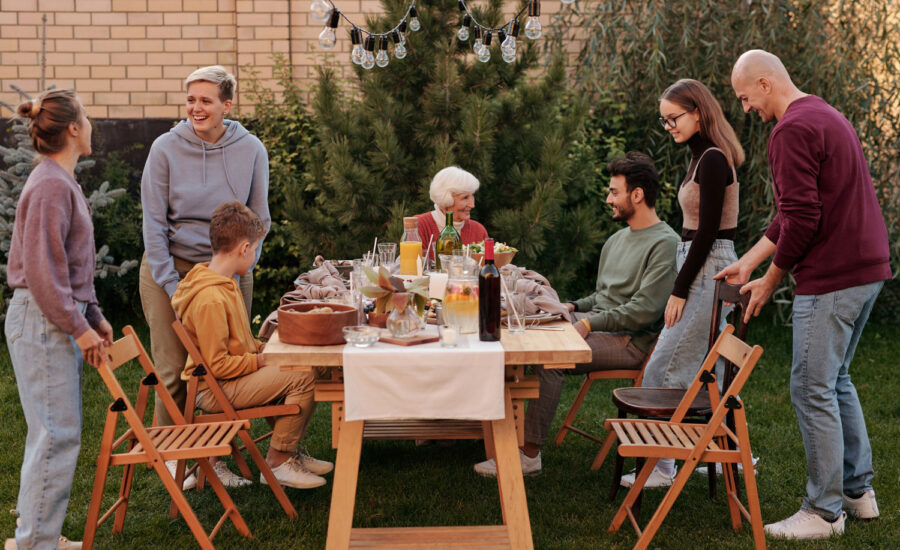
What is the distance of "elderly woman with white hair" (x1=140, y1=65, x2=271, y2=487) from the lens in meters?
3.66

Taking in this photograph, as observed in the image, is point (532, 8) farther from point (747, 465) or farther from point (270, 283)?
point (270, 283)

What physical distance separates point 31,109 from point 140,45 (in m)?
5.62

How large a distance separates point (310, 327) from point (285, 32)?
568 cm

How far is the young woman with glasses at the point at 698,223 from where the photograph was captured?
3486mm

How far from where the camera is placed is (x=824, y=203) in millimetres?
3020

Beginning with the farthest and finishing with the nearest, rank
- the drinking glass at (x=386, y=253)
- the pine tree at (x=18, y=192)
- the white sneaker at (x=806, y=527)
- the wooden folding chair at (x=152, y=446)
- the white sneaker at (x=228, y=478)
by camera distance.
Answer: the pine tree at (x=18, y=192) → the drinking glass at (x=386, y=253) → the white sneaker at (x=228, y=478) → the white sneaker at (x=806, y=527) → the wooden folding chair at (x=152, y=446)

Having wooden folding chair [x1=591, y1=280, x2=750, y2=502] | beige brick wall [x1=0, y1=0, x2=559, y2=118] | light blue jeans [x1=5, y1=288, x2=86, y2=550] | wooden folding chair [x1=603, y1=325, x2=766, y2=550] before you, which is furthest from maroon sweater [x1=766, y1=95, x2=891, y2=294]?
beige brick wall [x1=0, y1=0, x2=559, y2=118]

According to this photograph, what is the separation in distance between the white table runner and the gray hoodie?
1.37 meters

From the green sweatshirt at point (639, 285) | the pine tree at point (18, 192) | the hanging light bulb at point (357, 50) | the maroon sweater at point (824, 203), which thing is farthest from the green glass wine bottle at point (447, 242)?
the pine tree at point (18, 192)

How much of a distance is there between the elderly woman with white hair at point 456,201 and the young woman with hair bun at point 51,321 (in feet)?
6.55

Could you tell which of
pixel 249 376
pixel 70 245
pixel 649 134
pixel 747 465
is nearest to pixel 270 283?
pixel 649 134

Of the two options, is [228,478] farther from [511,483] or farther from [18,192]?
[18,192]

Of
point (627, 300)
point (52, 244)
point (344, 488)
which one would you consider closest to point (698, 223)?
point (627, 300)

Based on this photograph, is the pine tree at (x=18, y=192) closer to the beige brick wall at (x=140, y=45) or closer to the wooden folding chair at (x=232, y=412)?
the beige brick wall at (x=140, y=45)
